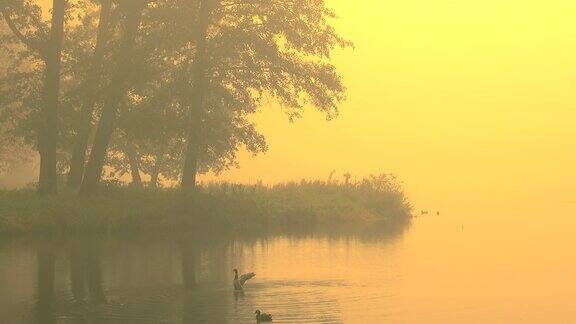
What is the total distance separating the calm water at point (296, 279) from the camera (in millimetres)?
25156

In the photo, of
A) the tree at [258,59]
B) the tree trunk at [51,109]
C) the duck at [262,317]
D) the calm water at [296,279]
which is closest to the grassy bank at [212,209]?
the tree trunk at [51,109]

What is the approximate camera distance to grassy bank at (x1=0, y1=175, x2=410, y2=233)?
46.2 meters

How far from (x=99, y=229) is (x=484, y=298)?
23496mm

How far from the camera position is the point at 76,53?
54.9m

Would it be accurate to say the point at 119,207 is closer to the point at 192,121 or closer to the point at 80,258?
the point at 192,121

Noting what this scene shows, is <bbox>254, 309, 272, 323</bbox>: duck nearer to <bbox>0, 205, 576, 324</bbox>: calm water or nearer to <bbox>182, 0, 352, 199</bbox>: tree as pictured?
<bbox>0, 205, 576, 324</bbox>: calm water

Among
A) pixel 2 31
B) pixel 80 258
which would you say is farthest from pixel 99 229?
pixel 2 31

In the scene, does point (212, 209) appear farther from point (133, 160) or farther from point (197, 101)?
point (133, 160)

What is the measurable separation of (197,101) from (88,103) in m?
6.68

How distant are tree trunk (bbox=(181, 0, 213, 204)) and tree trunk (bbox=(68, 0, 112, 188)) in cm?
489

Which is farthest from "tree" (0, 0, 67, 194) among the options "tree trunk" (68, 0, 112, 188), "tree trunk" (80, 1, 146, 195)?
"tree trunk" (80, 1, 146, 195)

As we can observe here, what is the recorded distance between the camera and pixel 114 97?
5103cm

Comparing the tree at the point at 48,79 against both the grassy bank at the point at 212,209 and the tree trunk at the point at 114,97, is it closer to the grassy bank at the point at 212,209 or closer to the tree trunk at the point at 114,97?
the grassy bank at the point at 212,209

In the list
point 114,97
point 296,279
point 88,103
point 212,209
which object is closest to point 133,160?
point 88,103
